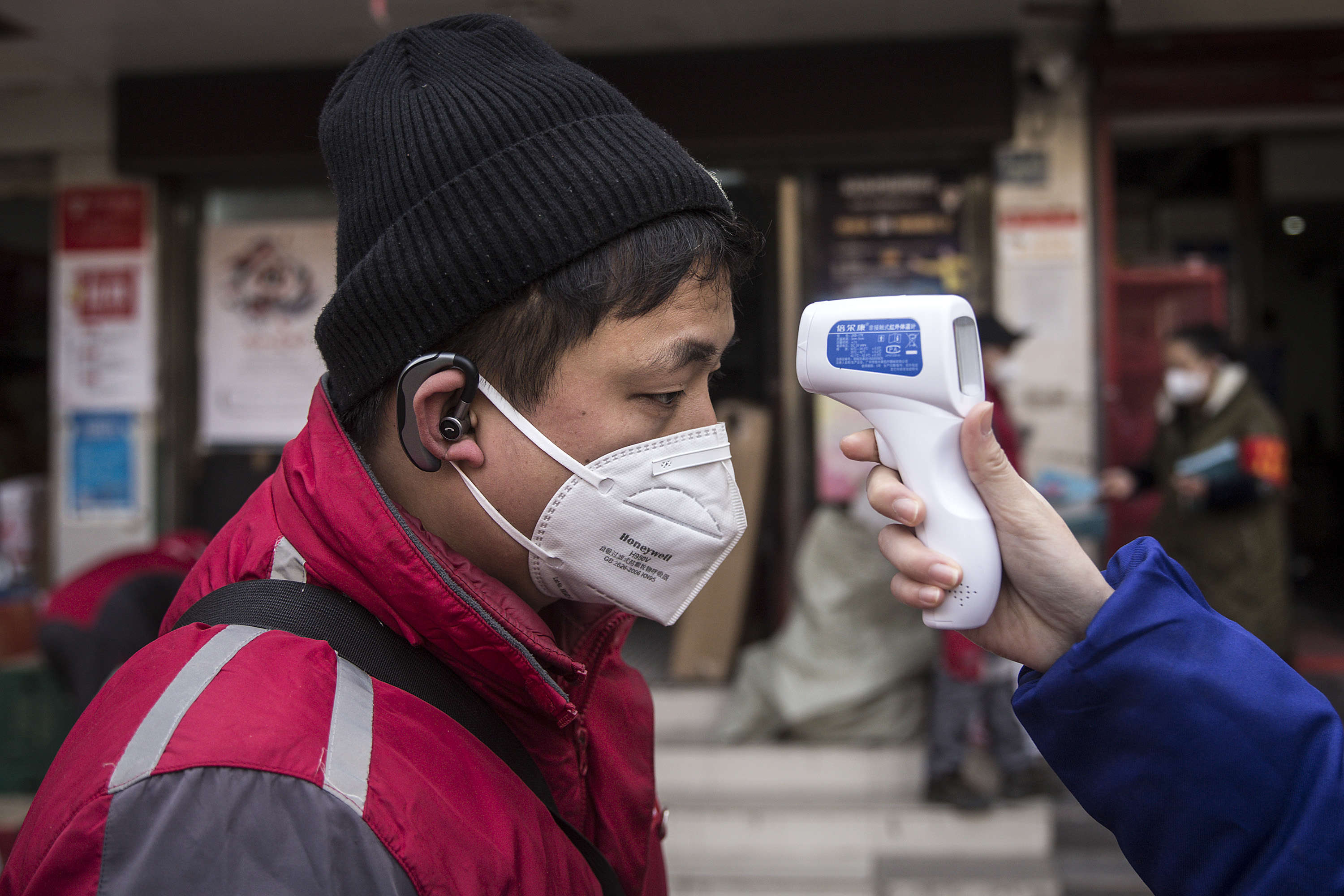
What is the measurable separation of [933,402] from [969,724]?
3.40 metres

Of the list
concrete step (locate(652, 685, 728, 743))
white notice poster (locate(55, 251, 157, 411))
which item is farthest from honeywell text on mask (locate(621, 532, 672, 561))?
white notice poster (locate(55, 251, 157, 411))

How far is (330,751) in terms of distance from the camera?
86 centimetres

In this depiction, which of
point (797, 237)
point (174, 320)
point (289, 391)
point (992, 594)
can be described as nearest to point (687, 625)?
point (797, 237)

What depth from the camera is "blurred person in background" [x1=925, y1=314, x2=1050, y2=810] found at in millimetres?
4148

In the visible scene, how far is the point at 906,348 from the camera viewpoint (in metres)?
1.21

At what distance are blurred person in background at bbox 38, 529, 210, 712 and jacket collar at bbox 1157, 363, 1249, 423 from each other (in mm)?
4450

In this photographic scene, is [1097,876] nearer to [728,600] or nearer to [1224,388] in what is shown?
[728,600]

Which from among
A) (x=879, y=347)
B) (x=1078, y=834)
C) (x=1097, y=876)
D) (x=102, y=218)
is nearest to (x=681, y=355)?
(x=879, y=347)

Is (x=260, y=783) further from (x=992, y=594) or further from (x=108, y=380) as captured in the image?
(x=108, y=380)

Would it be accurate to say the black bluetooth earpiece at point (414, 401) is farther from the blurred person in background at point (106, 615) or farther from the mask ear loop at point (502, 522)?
the blurred person in background at point (106, 615)

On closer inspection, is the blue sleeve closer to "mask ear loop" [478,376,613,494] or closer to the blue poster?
"mask ear loop" [478,376,613,494]

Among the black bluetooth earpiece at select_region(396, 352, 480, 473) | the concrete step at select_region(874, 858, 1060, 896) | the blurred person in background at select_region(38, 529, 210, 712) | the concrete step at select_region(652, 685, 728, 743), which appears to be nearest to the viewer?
the black bluetooth earpiece at select_region(396, 352, 480, 473)

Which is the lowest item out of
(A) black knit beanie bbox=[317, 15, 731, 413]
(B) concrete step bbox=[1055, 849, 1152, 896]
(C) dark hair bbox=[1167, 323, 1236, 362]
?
(B) concrete step bbox=[1055, 849, 1152, 896]

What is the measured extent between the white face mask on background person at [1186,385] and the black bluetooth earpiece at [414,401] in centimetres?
465
